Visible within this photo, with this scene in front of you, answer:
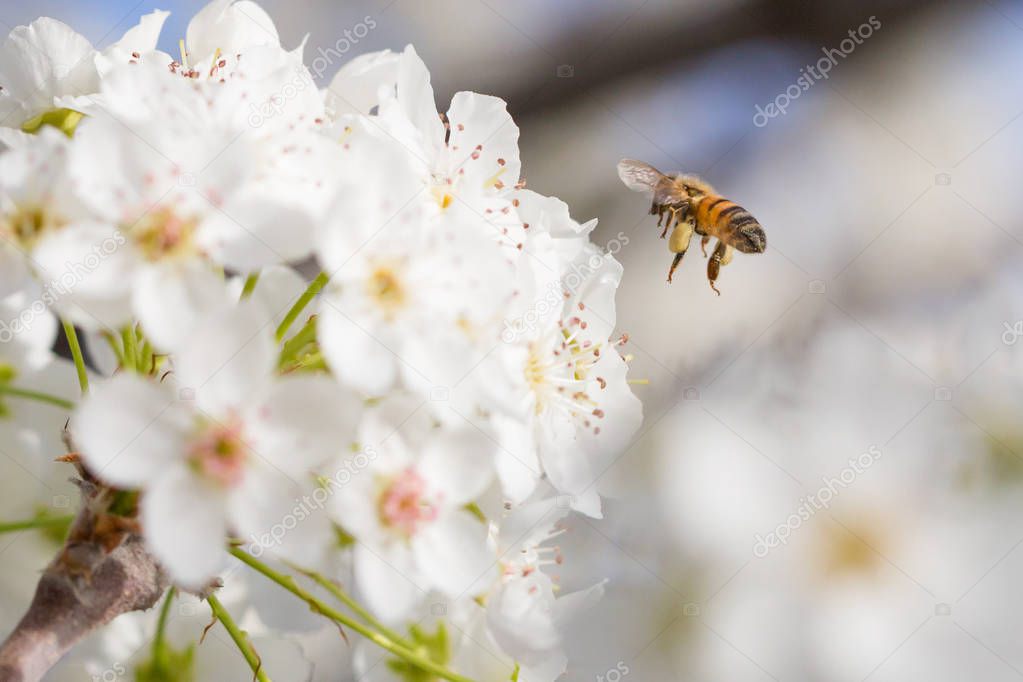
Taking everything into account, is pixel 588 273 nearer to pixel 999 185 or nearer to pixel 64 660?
pixel 64 660

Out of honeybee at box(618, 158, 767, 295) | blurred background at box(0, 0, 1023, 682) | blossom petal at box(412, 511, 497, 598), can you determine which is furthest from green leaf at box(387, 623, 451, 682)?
blurred background at box(0, 0, 1023, 682)

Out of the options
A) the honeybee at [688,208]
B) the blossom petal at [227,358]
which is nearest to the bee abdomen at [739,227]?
the honeybee at [688,208]

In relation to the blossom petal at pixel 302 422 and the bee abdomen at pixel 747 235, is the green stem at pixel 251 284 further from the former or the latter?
the bee abdomen at pixel 747 235

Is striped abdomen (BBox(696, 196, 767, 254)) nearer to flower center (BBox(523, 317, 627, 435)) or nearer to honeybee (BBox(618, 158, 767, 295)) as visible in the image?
honeybee (BBox(618, 158, 767, 295))

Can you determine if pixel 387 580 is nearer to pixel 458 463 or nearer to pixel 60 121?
pixel 458 463

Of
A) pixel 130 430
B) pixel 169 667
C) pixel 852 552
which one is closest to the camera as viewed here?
pixel 130 430

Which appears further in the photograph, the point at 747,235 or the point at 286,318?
the point at 747,235

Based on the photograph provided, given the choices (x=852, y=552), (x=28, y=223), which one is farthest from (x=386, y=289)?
(x=852, y=552)
